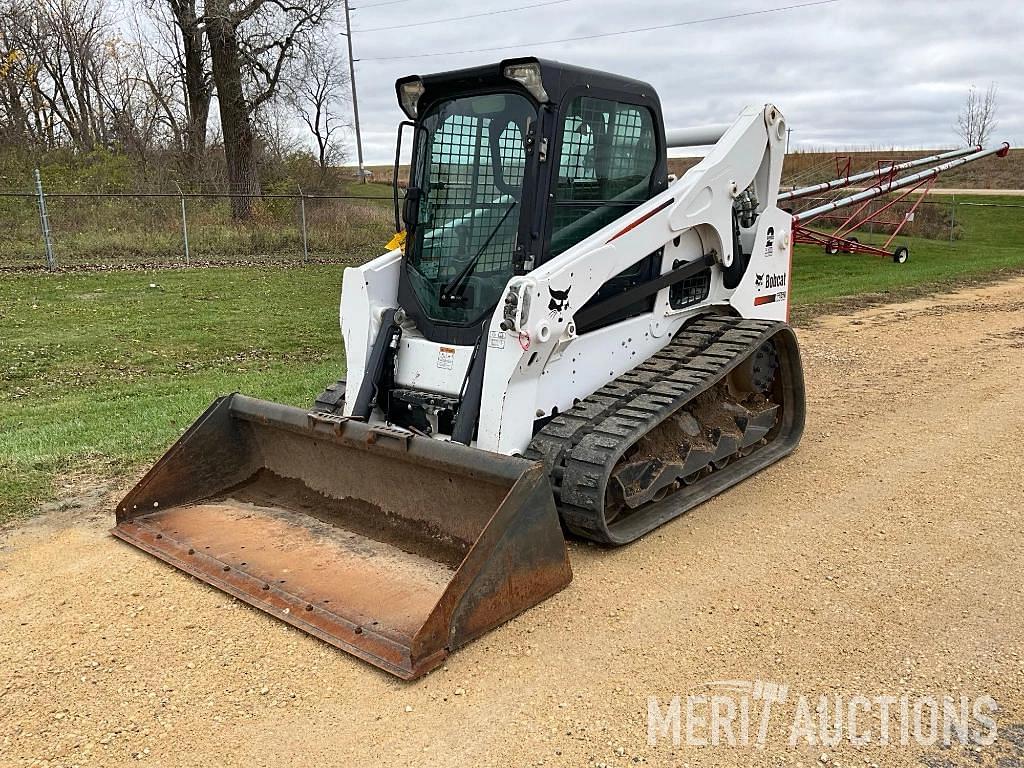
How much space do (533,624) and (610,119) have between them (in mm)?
2920

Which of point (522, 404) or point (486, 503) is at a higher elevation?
point (522, 404)

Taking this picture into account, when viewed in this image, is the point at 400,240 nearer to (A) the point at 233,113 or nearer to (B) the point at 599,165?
(B) the point at 599,165

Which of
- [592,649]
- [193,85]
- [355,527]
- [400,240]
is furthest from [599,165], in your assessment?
[193,85]

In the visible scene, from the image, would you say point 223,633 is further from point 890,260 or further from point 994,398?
point 890,260

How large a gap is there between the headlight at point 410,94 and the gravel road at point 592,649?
2.79m

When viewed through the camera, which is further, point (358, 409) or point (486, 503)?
point (358, 409)

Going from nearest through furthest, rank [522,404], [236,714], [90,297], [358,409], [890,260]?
[236,714], [522,404], [358,409], [90,297], [890,260]

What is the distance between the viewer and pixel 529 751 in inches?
119

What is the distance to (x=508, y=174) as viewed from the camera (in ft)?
16.3

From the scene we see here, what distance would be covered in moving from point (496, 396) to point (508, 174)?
1301 mm

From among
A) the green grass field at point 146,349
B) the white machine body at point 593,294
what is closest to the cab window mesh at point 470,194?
the white machine body at point 593,294

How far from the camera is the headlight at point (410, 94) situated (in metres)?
5.22

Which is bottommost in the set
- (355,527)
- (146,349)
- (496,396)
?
(355,527)

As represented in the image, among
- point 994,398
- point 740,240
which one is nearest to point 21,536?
point 740,240
